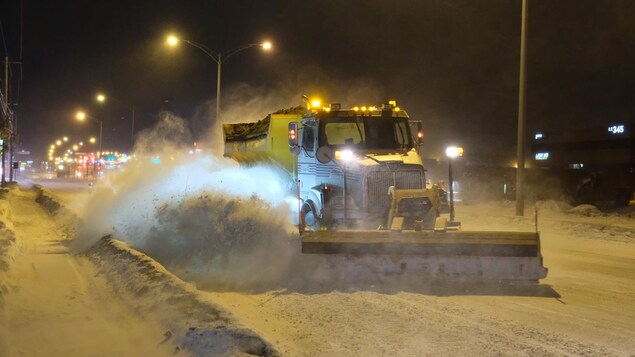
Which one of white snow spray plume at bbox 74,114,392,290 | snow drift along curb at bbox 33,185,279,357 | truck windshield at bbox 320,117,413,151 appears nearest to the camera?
snow drift along curb at bbox 33,185,279,357

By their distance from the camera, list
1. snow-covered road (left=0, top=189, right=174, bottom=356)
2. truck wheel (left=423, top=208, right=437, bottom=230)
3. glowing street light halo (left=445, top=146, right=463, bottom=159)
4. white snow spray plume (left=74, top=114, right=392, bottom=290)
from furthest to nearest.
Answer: glowing street light halo (left=445, top=146, right=463, bottom=159)
truck wheel (left=423, top=208, right=437, bottom=230)
white snow spray plume (left=74, top=114, right=392, bottom=290)
snow-covered road (left=0, top=189, right=174, bottom=356)

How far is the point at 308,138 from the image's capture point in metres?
12.5

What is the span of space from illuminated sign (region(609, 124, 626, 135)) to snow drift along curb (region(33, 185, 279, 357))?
69040 millimetres

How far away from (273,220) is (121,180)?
8413mm

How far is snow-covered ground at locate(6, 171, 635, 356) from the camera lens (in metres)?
6.41

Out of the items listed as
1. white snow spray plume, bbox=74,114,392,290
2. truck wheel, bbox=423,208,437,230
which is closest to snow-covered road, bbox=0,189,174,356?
white snow spray plume, bbox=74,114,392,290

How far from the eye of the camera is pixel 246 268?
1055 centimetres

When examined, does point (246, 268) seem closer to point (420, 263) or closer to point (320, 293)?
point (320, 293)

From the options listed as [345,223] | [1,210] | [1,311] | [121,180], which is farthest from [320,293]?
[1,210]

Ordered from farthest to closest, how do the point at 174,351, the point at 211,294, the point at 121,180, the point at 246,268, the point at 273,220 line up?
the point at 121,180
the point at 273,220
the point at 246,268
the point at 211,294
the point at 174,351

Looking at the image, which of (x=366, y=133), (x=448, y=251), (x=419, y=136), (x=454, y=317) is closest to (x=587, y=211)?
(x=419, y=136)

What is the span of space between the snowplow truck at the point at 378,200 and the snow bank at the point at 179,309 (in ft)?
7.85

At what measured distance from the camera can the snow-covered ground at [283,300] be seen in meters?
6.41

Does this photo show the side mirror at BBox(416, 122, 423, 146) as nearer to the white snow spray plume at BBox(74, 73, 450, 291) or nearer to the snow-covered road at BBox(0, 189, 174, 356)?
the white snow spray plume at BBox(74, 73, 450, 291)
